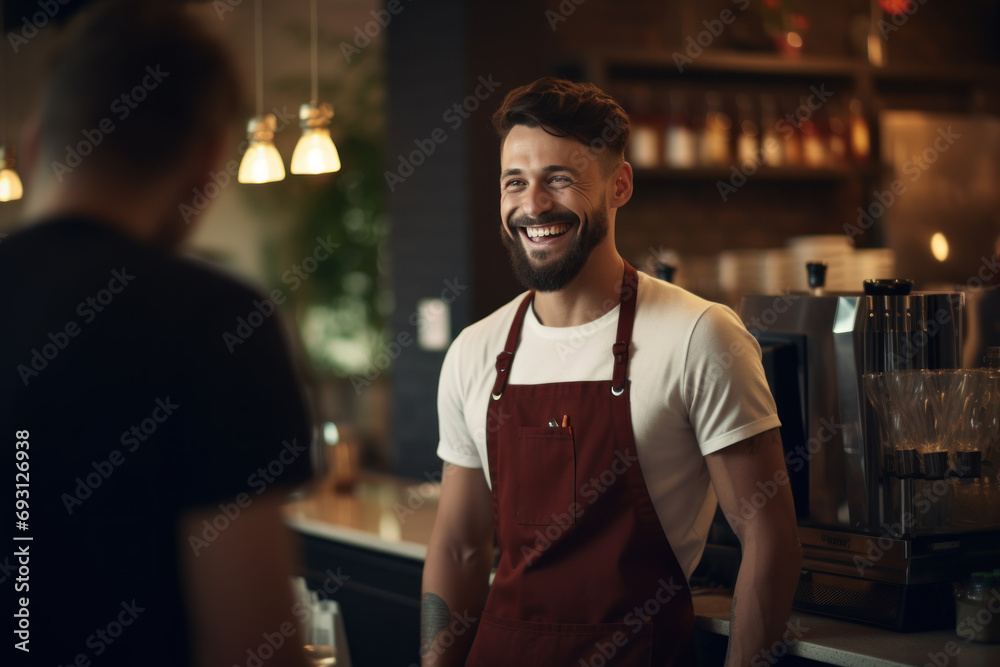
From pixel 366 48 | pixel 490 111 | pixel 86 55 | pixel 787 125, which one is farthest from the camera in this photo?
pixel 366 48

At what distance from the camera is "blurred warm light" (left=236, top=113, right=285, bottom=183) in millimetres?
2381

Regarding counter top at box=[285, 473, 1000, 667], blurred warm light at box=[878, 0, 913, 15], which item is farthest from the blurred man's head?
blurred warm light at box=[878, 0, 913, 15]

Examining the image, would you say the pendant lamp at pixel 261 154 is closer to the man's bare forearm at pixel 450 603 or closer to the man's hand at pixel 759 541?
the man's bare forearm at pixel 450 603

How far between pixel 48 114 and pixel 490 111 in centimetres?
290

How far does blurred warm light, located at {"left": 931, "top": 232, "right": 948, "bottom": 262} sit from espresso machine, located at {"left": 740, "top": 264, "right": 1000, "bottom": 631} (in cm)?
261

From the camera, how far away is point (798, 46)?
4465mm

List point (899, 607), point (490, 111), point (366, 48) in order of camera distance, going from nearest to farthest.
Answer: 1. point (899, 607)
2. point (490, 111)
3. point (366, 48)

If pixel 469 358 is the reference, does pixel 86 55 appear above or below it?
above

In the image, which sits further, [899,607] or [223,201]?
[223,201]

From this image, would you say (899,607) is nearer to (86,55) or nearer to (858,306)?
(858,306)

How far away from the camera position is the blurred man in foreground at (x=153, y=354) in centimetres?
71

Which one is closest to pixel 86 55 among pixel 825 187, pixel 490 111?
pixel 490 111

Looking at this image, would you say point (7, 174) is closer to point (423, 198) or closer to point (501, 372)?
point (501, 372)

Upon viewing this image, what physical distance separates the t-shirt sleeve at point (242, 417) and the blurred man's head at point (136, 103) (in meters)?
0.10
